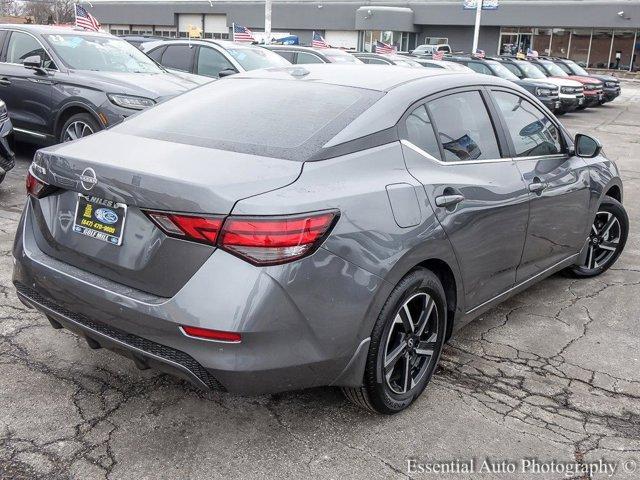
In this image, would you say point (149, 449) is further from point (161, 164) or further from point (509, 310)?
point (509, 310)

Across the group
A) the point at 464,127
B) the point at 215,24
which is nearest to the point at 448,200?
the point at 464,127

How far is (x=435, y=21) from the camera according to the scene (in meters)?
51.7

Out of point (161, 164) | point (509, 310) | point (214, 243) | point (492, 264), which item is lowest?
point (509, 310)

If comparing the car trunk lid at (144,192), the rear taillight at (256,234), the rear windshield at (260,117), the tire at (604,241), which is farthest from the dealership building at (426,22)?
the rear taillight at (256,234)

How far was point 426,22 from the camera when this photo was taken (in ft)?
171

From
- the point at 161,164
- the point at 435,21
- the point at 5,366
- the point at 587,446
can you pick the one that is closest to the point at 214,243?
the point at 161,164

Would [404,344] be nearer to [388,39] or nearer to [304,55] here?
[304,55]

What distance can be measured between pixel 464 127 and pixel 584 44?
48.7 meters

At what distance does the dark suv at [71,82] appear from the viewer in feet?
24.4

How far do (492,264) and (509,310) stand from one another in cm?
107

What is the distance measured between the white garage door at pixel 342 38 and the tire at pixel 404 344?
174ft

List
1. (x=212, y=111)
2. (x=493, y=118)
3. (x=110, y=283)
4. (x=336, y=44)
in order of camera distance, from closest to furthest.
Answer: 1. (x=110, y=283)
2. (x=212, y=111)
3. (x=493, y=118)
4. (x=336, y=44)

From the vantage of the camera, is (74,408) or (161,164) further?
(74,408)

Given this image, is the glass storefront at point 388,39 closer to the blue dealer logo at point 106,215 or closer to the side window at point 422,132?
the side window at point 422,132
